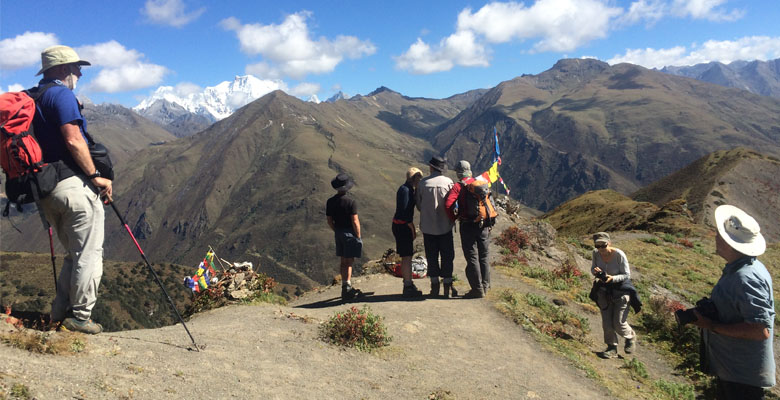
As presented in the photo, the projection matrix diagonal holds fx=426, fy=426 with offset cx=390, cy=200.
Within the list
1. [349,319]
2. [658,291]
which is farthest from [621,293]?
[658,291]

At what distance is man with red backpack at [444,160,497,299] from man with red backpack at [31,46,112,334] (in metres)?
6.92

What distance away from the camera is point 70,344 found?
5.16m

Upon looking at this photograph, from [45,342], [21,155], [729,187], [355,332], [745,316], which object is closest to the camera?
[745,316]

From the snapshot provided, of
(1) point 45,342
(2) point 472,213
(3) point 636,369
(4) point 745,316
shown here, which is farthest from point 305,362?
(3) point 636,369

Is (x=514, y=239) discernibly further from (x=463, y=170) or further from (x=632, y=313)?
(x=463, y=170)

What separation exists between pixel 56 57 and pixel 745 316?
893 cm

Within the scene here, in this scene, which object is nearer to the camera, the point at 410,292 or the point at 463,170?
the point at 463,170

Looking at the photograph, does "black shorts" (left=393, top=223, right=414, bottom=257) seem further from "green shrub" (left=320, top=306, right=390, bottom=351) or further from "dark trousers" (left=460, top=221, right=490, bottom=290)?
"green shrub" (left=320, top=306, right=390, bottom=351)

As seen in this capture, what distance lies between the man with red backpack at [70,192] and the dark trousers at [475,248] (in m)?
7.32

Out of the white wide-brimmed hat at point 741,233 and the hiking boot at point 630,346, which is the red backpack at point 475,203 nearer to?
the hiking boot at point 630,346

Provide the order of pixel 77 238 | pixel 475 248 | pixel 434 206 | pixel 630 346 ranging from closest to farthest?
pixel 77 238
pixel 630 346
pixel 434 206
pixel 475 248

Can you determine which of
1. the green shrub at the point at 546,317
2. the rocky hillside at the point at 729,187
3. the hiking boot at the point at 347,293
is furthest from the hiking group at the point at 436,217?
the rocky hillside at the point at 729,187

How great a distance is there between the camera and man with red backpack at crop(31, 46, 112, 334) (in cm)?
544

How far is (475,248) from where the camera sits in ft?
34.5
